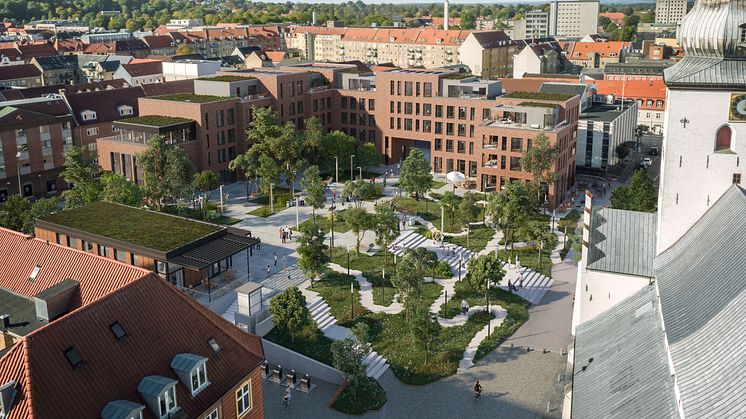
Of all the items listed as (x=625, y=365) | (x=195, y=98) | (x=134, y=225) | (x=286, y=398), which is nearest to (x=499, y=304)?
(x=286, y=398)

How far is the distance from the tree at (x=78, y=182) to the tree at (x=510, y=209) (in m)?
35.6

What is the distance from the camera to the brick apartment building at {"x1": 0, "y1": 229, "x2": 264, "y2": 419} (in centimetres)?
2322

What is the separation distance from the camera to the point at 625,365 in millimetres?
26688

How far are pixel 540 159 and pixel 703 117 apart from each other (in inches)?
1509

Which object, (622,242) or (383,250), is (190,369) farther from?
(383,250)

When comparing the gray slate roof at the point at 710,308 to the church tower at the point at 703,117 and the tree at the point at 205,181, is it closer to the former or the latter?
the church tower at the point at 703,117

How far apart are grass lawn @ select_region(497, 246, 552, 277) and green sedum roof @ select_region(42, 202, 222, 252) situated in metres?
24.2

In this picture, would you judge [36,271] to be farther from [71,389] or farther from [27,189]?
[27,189]

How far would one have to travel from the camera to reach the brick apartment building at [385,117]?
7600 centimetres

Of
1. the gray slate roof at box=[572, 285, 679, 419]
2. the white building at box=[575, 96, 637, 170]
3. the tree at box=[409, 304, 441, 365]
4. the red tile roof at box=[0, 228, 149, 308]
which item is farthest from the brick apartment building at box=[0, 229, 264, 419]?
the white building at box=[575, 96, 637, 170]

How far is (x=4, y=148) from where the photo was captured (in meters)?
75.1

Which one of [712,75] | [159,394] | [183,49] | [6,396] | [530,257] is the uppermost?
[183,49]

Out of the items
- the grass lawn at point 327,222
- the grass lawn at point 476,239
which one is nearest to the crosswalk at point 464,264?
the grass lawn at point 476,239

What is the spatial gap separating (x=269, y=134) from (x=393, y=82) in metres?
21.6
